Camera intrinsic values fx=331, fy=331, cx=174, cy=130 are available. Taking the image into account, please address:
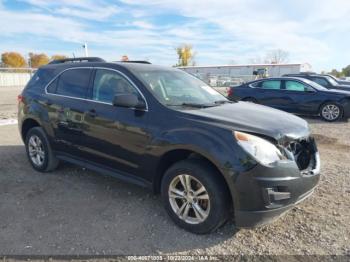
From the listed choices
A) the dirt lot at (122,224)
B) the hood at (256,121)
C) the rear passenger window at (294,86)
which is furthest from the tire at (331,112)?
the hood at (256,121)

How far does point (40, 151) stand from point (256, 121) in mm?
3512

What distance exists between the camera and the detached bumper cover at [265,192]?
2980mm

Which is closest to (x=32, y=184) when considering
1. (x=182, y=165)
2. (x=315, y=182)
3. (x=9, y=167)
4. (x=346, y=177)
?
(x=9, y=167)

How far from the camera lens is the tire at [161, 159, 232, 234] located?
10.5ft

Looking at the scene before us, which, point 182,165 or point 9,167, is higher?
point 182,165

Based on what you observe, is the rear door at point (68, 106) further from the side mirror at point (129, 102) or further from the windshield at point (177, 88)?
the windshield at point (177, 88)

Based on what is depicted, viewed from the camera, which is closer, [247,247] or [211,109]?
[247,247]

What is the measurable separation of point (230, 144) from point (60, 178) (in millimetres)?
3040

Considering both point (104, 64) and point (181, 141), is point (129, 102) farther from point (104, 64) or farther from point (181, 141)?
point (104, 64)

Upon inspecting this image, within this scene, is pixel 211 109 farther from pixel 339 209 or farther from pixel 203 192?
pixel 339 209

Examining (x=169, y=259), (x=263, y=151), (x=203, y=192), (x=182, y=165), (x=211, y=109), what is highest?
(x=211, y=109)

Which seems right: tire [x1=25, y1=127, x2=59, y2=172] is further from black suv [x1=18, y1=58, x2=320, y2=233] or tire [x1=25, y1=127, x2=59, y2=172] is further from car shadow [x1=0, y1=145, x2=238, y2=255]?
car shadow [x1=0, y1=145, x2=238, y2=255]

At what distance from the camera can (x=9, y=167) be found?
549 cm

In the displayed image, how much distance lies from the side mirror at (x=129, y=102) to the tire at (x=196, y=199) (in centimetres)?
80
